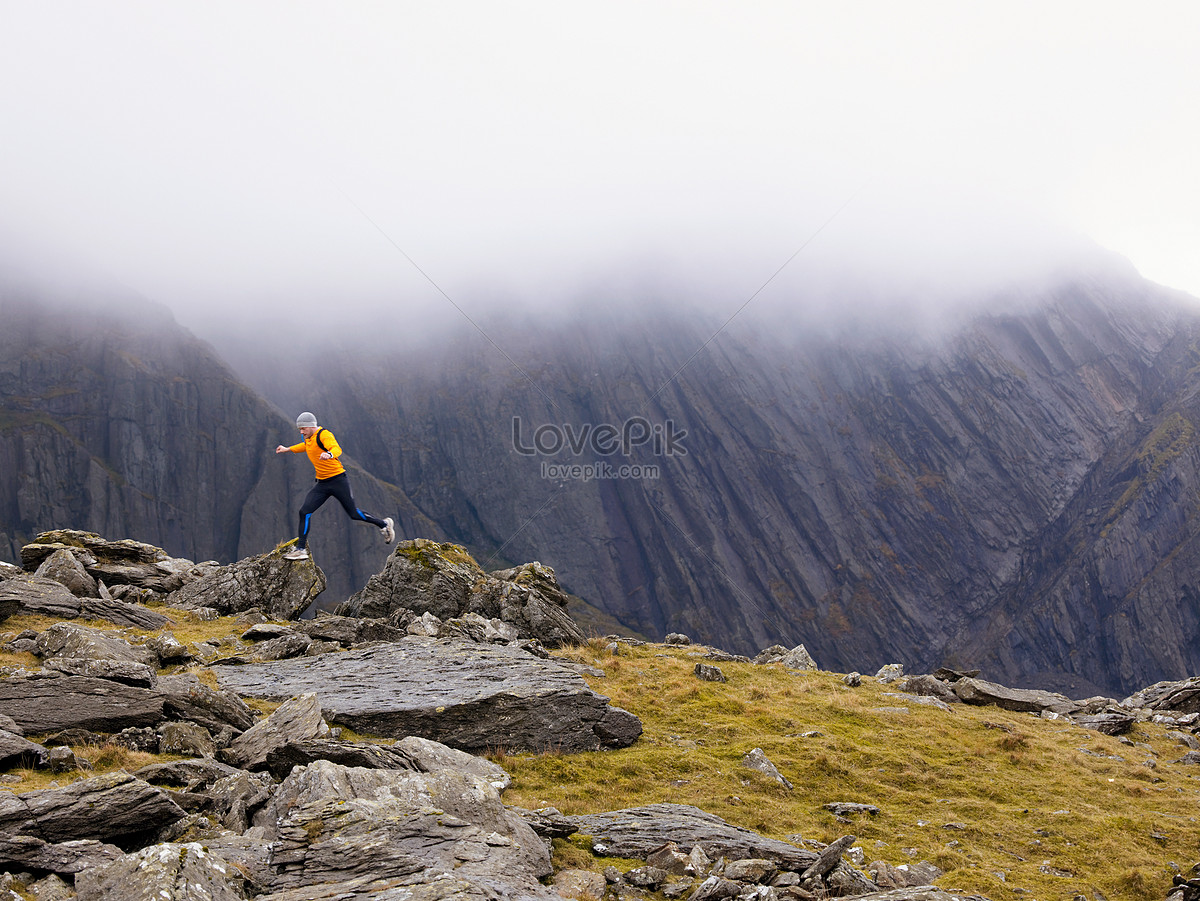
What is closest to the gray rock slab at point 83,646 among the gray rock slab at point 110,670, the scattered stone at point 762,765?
the gray rock slab at point 110,670

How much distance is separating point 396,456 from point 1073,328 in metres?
153

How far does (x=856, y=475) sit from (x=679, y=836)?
147 metres

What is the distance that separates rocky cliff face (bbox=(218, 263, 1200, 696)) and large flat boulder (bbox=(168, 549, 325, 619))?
121097 millimetres

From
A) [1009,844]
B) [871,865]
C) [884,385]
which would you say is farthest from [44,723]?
[884,385]

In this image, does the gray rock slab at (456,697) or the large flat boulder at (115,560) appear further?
the large flat boulder at (115,560)

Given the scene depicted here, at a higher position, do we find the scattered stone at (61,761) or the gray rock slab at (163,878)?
the gray rock slab at (163,878)

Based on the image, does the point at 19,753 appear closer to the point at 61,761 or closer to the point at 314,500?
the point at 61,761

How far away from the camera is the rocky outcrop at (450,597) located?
974 inches

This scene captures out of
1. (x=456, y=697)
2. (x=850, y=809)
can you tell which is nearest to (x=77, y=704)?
(x=456, y=697)

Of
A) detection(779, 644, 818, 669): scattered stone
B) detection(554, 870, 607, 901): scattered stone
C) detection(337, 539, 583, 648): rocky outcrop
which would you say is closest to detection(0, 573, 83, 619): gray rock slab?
detection(337, 539, 583, 648): rocky outcrop

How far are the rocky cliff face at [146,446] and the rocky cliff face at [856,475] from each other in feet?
79.6

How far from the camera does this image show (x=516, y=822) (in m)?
9.95

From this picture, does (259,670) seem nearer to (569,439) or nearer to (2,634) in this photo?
(2,634)

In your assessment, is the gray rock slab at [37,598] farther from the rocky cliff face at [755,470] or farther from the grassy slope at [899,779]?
the rocky cliff face at [755,470]
